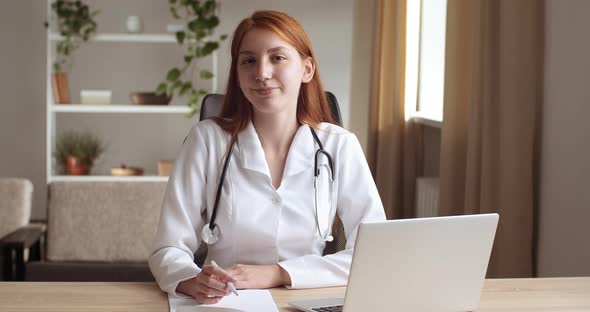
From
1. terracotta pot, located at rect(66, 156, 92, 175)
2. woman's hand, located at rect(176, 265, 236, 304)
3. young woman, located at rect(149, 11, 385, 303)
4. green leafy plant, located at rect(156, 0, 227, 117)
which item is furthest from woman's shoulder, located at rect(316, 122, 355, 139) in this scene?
terracotta pot, located at rect(66, 156, 92, 175)

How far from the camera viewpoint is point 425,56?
4312 millimetres

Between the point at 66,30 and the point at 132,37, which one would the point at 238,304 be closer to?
the point at 132,37

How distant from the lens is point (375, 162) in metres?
4.46

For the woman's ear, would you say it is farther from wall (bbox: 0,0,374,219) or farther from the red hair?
wall (bbox: 0,0,374,219)

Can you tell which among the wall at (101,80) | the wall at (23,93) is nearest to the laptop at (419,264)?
the wall at (101,80)

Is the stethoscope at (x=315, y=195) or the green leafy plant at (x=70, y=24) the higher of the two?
the green leafy plant at (x=70, y=24)

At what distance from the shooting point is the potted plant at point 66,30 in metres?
5.04

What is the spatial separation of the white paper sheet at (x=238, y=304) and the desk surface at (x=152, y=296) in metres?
0.02

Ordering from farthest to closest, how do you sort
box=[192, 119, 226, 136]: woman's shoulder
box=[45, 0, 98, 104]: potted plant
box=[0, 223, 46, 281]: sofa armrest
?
1. box=[45, 0, 98, 104]: potted plant
2. box=[0, 223, 46, 281]: sofa armrest
3. box=[192, 119, 226, 136]: woman's shoulder

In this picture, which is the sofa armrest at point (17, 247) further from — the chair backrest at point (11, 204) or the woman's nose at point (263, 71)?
the woman's nose at point (263, 71)

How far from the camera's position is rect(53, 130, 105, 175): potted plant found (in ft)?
17.0

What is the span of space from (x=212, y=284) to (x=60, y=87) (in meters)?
3.94

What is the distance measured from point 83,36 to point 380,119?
1.97 m

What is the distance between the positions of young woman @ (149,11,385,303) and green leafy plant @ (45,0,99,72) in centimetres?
333
